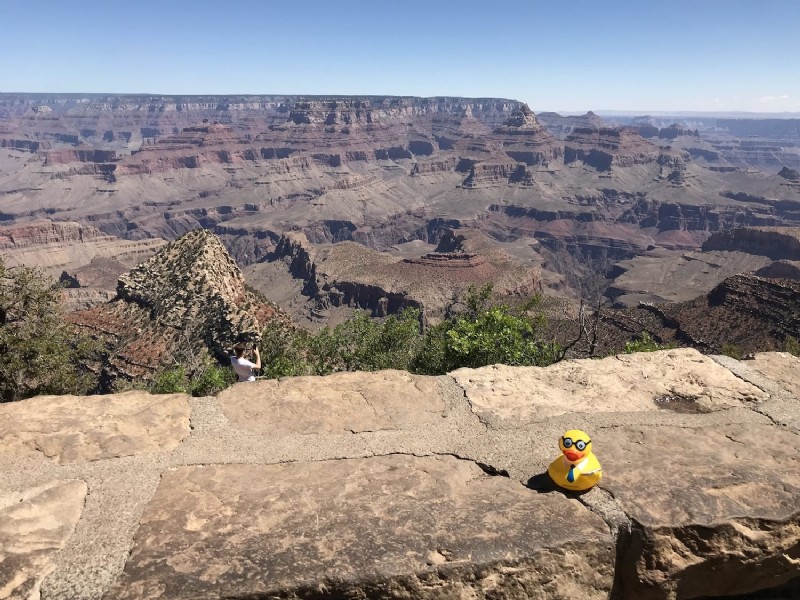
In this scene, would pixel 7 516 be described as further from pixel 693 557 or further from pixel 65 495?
pixel 693 557

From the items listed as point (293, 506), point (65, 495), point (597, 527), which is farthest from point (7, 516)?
point (597, 527)

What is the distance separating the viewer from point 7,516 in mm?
3730

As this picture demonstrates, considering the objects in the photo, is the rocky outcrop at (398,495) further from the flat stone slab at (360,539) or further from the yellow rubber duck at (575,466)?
the yellow rubber duck at (575,466)

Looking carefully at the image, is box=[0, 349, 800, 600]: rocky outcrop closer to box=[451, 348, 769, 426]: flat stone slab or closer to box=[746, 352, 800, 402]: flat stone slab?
box=[451, 348, 769, 426]: flat stone slab

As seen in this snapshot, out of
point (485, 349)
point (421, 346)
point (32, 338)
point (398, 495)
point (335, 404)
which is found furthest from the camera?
point (421, 346)

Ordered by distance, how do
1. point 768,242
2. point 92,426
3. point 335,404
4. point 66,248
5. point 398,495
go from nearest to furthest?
1. point 398,495
2. point 92,426
3. point 335,404
4. point 768,242
5. point 66,248

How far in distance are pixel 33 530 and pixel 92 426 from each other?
1.49 m

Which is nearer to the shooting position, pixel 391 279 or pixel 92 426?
pixel 92 426

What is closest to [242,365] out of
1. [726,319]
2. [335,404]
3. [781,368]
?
[335,404]

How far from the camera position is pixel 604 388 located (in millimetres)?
6191

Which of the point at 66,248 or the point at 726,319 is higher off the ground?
the point at 726,319

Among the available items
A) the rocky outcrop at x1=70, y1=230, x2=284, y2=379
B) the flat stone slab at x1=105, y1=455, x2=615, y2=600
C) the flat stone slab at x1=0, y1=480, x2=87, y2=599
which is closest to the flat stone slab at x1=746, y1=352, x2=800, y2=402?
the flat stone slab at x1=105, y1=455, x2=615, y2=600

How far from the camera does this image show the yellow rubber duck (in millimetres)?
4309

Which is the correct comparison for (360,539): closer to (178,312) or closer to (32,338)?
(32,338)
